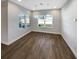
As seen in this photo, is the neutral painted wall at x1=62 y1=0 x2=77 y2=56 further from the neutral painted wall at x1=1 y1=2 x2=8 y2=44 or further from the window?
the window

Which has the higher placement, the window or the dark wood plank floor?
the window

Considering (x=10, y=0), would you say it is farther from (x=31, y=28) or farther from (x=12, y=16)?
(x=31, y=28)

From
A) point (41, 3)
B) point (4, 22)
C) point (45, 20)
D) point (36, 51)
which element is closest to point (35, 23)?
point (45, 20)

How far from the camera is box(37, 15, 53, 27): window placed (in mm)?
8048

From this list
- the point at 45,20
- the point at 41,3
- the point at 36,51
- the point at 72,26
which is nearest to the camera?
the point at 72,26

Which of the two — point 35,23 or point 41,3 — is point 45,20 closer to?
point 35,23

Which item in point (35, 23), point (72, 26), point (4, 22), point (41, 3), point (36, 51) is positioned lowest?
point (36, 51)

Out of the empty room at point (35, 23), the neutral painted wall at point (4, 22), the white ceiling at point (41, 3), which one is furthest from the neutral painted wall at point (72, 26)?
the neutral painted wall at point (4, 22)

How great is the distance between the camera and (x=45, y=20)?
27.5ft

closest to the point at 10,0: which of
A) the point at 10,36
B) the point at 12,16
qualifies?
the point at 12,16

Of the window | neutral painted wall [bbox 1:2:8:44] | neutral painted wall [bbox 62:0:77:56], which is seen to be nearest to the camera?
neutral painted wall [bbox 62:0:77:56]

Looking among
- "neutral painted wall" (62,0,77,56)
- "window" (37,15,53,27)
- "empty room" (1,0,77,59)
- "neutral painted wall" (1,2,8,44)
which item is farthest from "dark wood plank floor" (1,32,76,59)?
"window" (37,15,53,27)

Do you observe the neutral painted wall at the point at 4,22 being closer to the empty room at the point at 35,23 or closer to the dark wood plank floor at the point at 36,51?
the empty room at the point at 35,23

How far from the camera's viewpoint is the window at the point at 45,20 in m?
8.05
